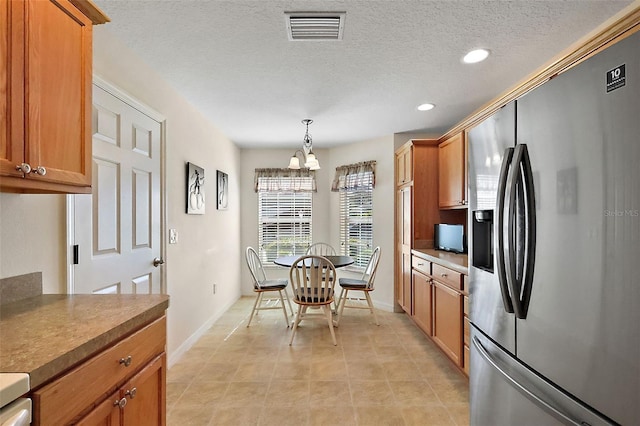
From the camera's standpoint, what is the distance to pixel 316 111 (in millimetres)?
3281

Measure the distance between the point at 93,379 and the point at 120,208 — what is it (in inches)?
52.1

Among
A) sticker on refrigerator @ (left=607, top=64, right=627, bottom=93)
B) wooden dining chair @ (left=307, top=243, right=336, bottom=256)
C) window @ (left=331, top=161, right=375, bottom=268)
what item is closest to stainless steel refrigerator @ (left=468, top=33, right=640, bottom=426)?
sticker on refrigerator @ (left=607, top=64, right=627, bottom=93)

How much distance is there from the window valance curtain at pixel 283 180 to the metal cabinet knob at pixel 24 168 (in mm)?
3979

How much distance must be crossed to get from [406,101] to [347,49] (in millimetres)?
1169

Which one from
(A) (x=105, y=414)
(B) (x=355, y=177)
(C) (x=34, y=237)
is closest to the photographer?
(A) (x=105, y=414)

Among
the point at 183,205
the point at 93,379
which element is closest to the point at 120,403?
the point at 93,379

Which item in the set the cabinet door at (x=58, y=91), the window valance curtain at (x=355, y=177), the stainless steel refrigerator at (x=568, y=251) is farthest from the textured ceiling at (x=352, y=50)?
the window valance curtain at (x=355, y=177)

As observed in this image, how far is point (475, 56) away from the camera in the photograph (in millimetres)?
2146

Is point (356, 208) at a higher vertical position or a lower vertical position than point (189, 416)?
Result: higher

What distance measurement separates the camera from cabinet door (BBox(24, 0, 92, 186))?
1084 millimetres

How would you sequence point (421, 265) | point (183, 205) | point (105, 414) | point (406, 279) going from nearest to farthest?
point (105, 414) < point (183, 205) < point (421, 265) < point (406, 279)

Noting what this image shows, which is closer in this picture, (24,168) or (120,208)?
(24,168)

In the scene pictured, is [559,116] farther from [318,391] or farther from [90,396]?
[318,391]

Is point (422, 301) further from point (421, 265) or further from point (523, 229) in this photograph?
point (523, 229)
